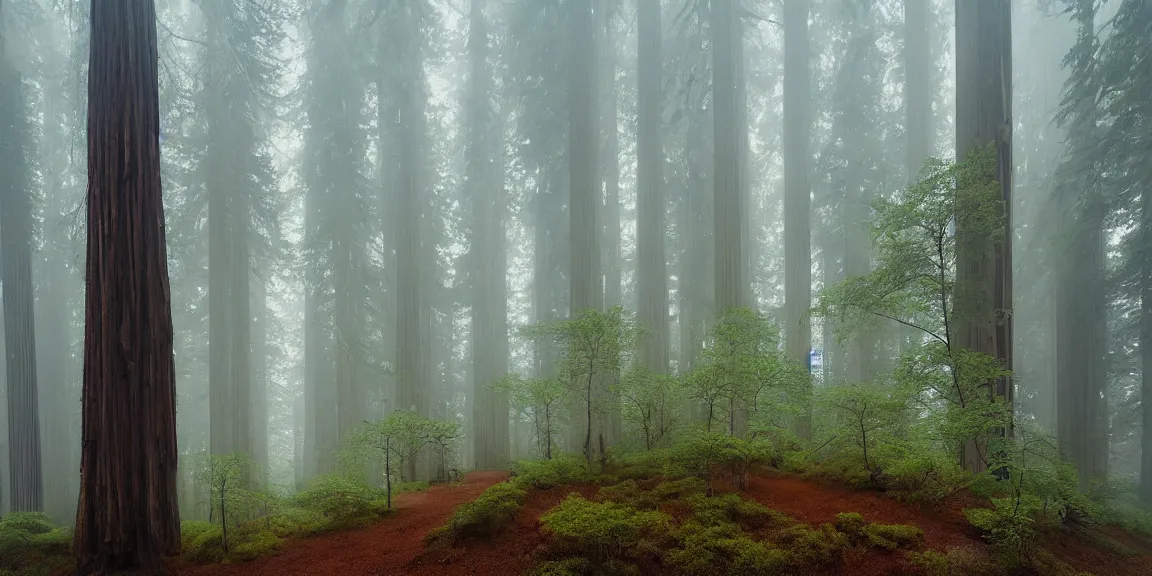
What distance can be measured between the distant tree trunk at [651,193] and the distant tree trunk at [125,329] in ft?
25.4

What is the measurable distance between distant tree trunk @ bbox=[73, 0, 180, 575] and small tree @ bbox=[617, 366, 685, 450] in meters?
5.59

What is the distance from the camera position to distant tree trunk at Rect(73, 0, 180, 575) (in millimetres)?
4891

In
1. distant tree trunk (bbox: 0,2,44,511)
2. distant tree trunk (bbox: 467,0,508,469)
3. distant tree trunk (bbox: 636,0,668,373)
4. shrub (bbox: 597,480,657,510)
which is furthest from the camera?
distant tree trunk (bbox: 467,0,508,469)

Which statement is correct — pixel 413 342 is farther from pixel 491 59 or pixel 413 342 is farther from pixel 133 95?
pixel 491 59

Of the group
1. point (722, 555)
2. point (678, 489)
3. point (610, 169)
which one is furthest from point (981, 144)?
point (610, 169)

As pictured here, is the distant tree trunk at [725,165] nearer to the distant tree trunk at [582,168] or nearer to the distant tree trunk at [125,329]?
the distant tree trunk at [582,168]

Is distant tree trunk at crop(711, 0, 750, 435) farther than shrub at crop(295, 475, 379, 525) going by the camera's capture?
Yes

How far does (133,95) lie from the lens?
5.20 metres

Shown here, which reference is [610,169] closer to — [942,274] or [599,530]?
[942,274]

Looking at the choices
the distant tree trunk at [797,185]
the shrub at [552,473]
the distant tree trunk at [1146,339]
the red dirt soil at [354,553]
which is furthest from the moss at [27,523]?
the distant tree trunk at [1146,339]

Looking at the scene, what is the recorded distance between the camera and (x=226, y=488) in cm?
545

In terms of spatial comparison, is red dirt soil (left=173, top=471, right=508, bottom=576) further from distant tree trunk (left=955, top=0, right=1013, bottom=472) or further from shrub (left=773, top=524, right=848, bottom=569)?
distant tree trunk (left=955, top=0, right=1013, bottom=472)

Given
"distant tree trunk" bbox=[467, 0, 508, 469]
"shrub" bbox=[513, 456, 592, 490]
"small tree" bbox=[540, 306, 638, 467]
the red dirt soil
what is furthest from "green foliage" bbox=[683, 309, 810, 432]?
"distant tree trunk" bbox=[467, 0, 508, 469]

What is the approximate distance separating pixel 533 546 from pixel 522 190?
10885 mm
